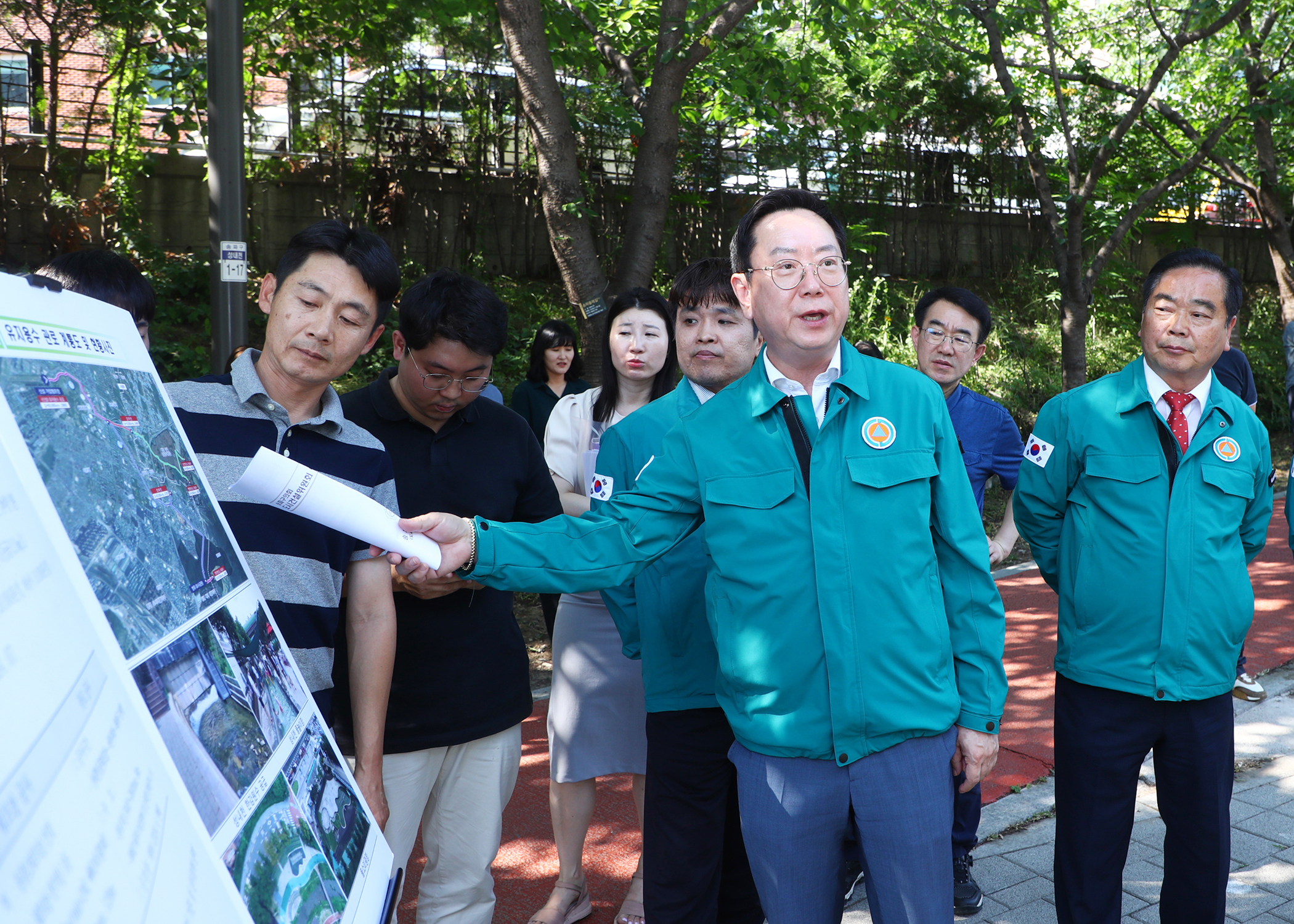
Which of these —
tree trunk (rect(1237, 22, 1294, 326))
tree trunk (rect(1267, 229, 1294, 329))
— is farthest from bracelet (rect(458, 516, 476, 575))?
tree trunk (rect(1267, 229, 1294, 329))

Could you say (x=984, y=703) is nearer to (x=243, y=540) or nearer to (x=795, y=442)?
(x=795, y=442)

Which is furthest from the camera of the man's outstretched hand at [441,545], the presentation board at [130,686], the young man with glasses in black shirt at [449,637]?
the young man with glasses in black shirt at [449,637]

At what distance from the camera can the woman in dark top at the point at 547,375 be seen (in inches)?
255

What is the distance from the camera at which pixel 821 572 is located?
202 centimetres

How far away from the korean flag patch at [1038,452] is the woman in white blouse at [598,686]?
1.23 metres

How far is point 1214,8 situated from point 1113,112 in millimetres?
2784

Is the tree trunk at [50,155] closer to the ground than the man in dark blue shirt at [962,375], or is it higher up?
higher up

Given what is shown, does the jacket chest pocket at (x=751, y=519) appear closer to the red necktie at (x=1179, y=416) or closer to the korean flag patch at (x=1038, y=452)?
the korean flag patch at (x=1038, y=452)

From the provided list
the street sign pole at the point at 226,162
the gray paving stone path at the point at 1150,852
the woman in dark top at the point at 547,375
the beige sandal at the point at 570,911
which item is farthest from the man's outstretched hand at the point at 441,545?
the woman in dark top at the point at 547,375

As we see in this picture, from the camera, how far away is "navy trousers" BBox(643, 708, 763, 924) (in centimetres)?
263

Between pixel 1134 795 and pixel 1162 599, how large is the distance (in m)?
0.59

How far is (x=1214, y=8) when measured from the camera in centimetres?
909

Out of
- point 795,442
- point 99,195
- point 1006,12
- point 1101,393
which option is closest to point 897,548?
point 795,442

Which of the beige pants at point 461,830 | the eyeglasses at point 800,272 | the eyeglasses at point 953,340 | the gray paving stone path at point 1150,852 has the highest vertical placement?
the eyeglasses at point 800,272
